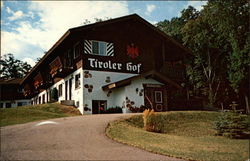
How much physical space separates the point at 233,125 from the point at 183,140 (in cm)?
372

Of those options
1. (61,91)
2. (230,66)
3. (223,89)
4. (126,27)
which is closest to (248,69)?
(230,66)

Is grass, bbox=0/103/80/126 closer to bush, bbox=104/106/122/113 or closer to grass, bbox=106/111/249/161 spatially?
bush, bbox=104/106/122/113

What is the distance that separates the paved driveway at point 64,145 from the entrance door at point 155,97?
11.9 meters

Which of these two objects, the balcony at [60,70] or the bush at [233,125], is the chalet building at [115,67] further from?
the bush at [233,125]

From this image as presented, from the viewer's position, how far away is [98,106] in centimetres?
2558

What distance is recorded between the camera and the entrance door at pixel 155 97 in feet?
85.3

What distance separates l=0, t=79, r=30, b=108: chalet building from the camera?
51.0 m

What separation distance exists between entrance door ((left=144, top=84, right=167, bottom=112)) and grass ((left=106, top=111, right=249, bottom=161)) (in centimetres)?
655


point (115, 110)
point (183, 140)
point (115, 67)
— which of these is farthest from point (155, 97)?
point (183, 140)

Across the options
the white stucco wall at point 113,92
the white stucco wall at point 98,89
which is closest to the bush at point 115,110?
the white stucco wall at point 113,92

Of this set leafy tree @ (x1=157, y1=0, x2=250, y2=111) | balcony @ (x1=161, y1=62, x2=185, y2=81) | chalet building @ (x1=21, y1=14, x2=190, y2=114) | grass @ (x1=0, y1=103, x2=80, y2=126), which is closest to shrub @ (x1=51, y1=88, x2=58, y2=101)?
chalet building @ (x1=21, y1=14, x2=190, y2=114)

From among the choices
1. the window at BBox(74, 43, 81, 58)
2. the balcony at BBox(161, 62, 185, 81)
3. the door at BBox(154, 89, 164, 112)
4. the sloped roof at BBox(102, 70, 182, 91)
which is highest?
the window at BBox(74, 43, 81, 58)

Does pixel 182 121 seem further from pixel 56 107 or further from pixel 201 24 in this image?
pixel 201 24

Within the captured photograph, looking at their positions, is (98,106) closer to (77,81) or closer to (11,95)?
(77,81)
